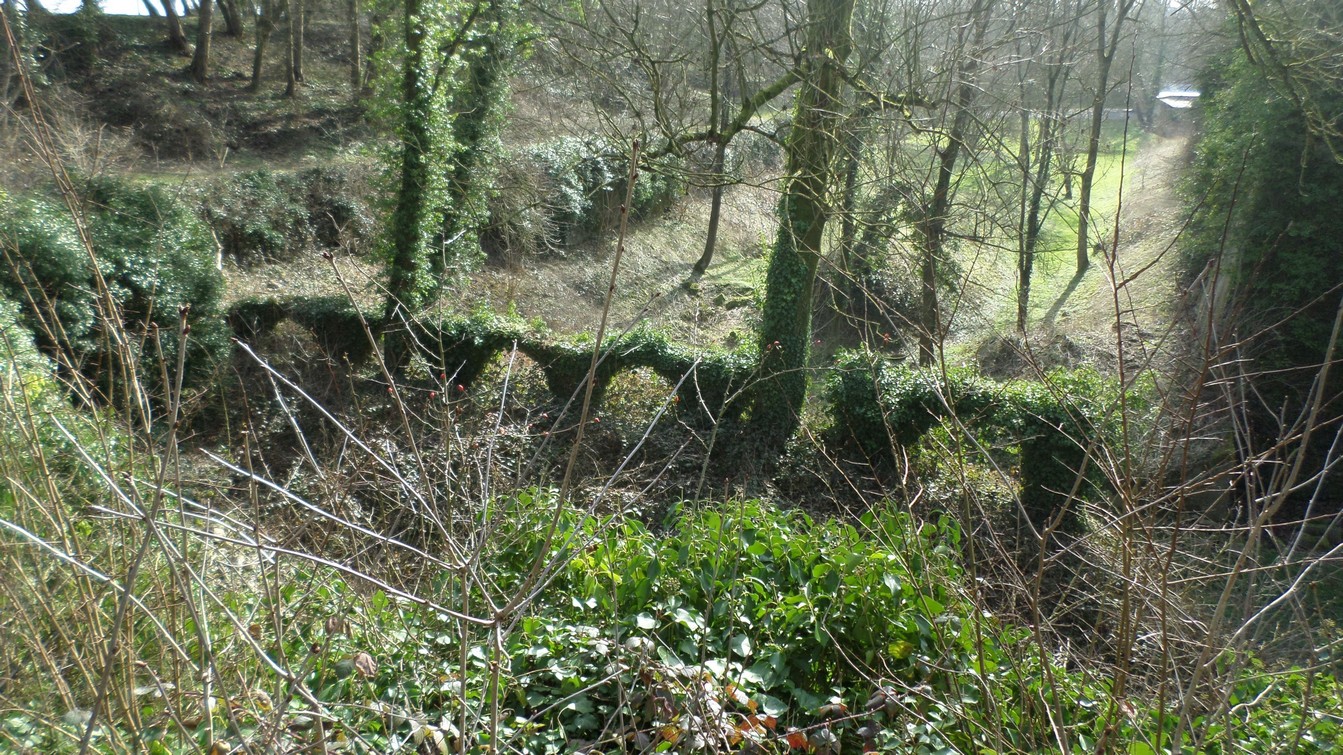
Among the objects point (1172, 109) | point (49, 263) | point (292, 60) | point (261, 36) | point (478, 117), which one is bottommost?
point (49, 263)

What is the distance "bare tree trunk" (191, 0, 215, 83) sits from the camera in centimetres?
2153

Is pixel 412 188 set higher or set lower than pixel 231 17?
lower

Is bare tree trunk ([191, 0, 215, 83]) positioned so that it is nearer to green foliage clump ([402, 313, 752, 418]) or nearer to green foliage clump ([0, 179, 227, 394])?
green foliage clump ([0, 179, 227, 394])

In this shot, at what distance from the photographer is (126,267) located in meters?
11.2

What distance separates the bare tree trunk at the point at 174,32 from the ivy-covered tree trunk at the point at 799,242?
1951 centimetres

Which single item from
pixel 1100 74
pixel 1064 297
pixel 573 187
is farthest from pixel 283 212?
pixel 1064 297

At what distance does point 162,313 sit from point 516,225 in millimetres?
7355

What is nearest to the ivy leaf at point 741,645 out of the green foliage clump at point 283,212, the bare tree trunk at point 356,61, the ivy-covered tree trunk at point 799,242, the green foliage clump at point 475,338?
the ivy-covered tree trunk at point 799,242

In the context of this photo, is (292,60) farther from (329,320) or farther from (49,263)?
(49,263)

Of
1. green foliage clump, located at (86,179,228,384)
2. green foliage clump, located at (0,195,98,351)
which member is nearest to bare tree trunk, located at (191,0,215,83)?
green foliage clump, located at (86,179,228,384)

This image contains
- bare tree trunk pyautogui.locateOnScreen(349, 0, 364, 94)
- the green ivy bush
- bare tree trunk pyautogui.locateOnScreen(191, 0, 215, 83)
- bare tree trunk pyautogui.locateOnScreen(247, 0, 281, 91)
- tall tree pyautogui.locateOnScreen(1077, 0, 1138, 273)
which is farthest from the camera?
bare tree trunk pyautogui.locateOnScreen(349, 0, 364, 94)

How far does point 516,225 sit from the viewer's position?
56.5 feet

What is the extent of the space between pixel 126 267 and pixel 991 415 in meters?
11.1

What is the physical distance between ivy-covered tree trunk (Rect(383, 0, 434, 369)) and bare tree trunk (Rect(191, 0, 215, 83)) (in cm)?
1119
